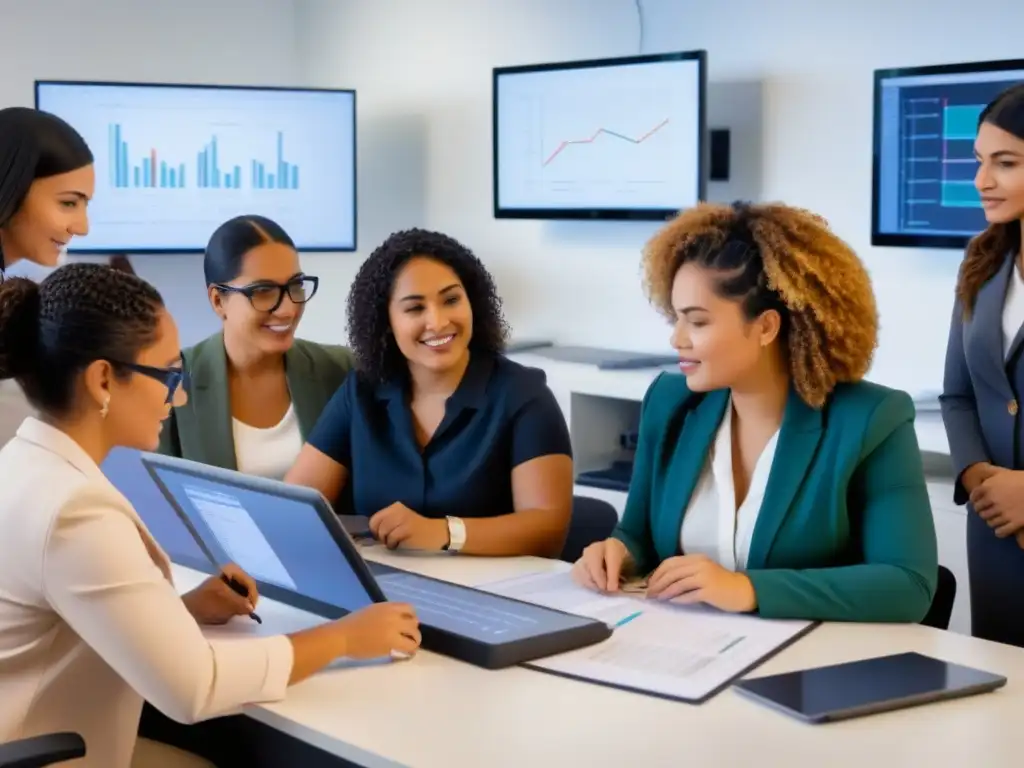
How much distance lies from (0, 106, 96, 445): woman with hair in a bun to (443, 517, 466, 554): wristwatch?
2.67 feet

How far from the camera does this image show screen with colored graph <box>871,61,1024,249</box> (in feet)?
11.6

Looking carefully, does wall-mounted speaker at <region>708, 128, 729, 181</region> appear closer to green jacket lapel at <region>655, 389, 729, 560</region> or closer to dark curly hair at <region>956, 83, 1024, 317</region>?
dark curly hair at <region>956, 83, 1024, 317</region>

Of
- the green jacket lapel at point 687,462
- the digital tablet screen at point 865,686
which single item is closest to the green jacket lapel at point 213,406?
the green jacket lapel at point 687,462

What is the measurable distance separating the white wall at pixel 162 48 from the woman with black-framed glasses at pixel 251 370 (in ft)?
8.75

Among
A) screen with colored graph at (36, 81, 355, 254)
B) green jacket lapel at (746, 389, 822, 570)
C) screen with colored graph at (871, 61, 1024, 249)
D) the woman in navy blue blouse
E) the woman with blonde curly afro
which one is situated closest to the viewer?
the woman with blonde curly afro

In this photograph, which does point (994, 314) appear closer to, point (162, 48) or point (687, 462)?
point (687, 462)

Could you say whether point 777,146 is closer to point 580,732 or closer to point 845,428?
point 845,428

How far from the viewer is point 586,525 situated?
2559mm

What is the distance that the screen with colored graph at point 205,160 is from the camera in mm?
4840

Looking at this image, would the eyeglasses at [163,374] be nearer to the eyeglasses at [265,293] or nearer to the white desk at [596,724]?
the white desk at [596,724]

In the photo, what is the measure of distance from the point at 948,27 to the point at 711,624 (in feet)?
7.97

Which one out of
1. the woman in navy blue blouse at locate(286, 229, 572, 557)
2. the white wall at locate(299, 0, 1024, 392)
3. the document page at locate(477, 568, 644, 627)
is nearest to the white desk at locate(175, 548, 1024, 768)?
the document page at locate(477, 568, 644, 627)

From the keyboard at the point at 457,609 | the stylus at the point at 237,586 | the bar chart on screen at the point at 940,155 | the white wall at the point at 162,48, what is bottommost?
the keyboard at the point at 457,609

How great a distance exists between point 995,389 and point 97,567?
1751 mm
